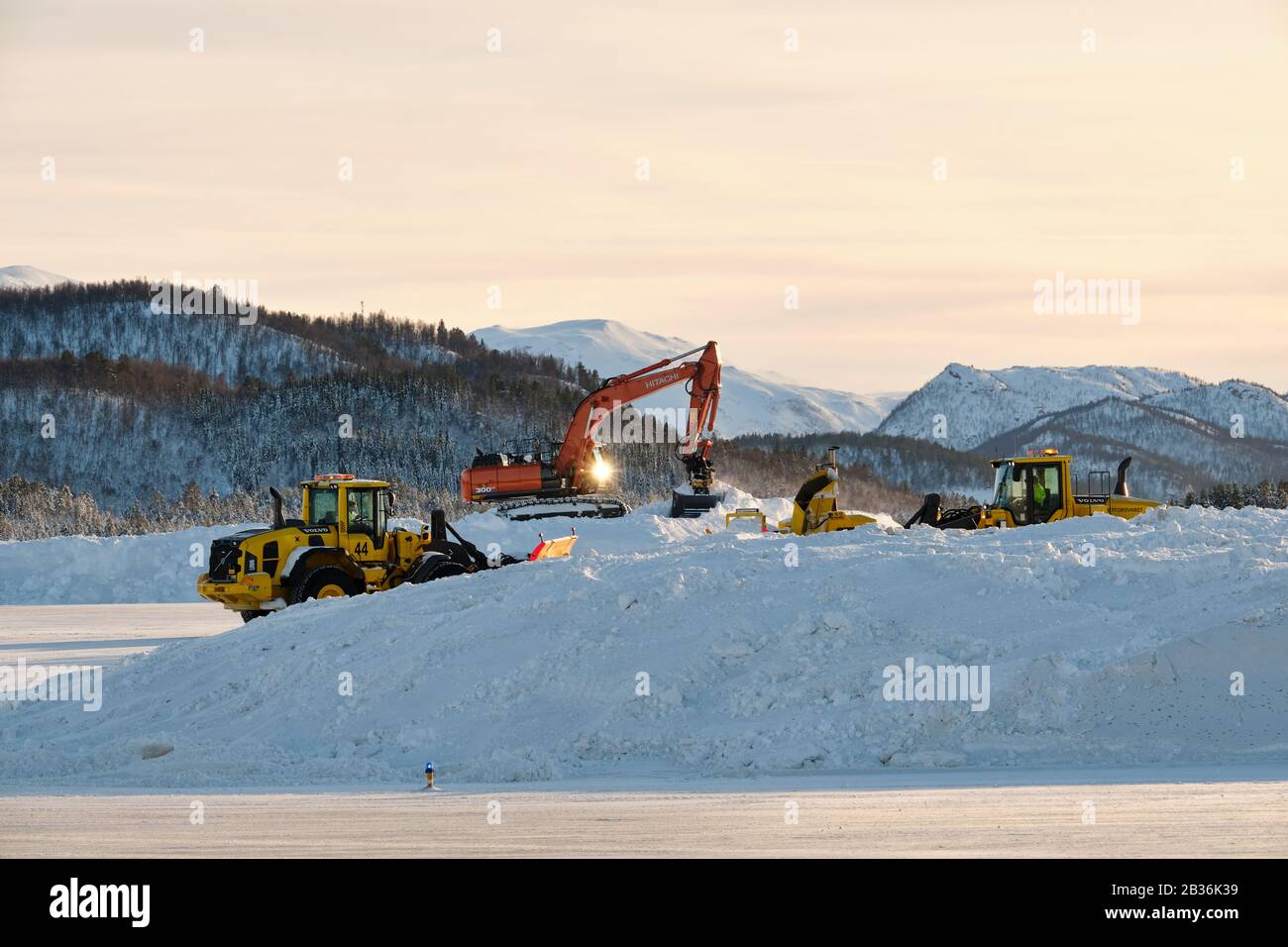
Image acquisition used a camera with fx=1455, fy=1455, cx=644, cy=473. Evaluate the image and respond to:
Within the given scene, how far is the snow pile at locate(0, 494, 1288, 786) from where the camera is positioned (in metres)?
13.4

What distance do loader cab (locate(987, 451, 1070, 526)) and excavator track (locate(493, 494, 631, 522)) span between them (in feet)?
48.7

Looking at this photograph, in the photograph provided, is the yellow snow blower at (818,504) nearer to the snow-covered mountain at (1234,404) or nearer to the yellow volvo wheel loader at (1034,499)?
the yellow volvo wheel loader at (1034,499)

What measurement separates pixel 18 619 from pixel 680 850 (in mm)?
23059

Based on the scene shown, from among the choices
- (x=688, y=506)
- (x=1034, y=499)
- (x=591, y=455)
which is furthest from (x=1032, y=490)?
(x=688, y=506)

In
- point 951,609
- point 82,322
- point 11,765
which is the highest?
point 82,322

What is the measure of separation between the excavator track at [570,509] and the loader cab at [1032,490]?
14.9 m

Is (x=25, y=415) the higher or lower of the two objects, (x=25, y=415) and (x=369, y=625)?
the higher

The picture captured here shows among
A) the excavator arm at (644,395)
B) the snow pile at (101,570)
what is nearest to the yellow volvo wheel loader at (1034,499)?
the excavator arm at (644,395)

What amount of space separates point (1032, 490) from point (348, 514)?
11156 millimetres

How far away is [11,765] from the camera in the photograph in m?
13.6

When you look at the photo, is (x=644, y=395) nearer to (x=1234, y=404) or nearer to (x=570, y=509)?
(x=570, y=509)

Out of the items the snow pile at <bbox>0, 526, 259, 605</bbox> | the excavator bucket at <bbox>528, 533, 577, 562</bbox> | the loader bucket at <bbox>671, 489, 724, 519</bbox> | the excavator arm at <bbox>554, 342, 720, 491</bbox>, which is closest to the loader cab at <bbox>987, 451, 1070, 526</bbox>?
the excavator bucket at <bbox>528, 533, 577, 562</bbox>
